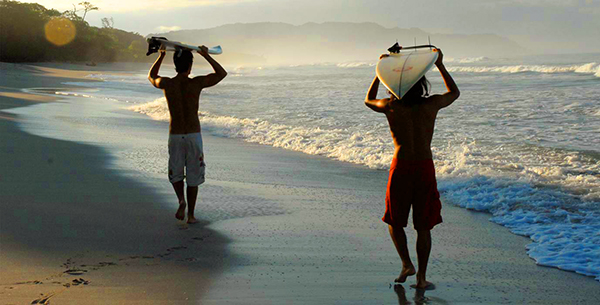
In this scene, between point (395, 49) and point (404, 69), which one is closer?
point (404, 69)

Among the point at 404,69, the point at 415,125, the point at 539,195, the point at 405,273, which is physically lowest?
the point at 539,195

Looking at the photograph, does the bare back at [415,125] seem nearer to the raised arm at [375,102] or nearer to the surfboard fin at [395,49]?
the raised arm at [375,102]

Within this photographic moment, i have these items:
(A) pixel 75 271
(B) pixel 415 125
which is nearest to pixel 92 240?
(A) pixel 75 271

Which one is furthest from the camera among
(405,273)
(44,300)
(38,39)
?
(38,39)

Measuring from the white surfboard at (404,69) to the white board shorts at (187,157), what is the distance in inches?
82.4

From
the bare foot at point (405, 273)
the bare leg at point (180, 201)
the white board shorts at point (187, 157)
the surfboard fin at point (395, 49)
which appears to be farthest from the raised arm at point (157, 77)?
the bare foot at point (405, 273)

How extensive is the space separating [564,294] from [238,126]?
10369 mm

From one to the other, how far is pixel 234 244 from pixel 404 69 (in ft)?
6.66

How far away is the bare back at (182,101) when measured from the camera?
208 inches

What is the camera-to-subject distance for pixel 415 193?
375 cm

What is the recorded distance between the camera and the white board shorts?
532 centimetres

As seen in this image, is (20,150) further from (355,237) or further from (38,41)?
(38,41)

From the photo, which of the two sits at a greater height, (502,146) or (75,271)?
(75,271)

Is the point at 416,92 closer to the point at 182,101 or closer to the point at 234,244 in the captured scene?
the point at 234,244
